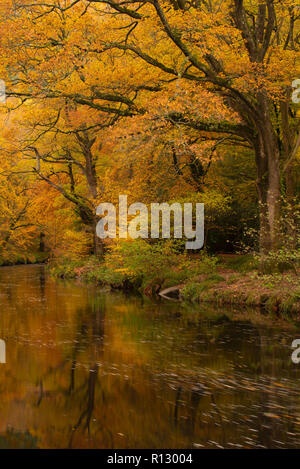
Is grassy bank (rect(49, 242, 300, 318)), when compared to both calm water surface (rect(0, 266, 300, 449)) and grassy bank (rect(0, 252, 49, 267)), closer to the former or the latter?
calm water surface (rect(0, 266, 300, 449))

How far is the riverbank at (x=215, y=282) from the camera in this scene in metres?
14.0

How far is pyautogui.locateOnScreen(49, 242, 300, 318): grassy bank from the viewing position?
14148mm

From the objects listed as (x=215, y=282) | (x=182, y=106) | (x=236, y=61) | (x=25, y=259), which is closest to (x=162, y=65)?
(x=182, y=106)

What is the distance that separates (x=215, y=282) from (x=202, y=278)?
1.09 meters

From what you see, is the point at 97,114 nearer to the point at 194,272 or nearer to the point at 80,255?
the point at 194,272

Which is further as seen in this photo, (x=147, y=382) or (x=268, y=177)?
(x=268, y=177)

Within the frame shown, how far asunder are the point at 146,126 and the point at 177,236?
5.85 metres

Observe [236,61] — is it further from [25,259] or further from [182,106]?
[25,259]

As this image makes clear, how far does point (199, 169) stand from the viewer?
71.9ft

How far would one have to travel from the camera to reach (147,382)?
796 cm

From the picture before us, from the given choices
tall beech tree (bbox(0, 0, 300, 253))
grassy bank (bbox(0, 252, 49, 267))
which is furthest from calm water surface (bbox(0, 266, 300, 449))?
grassy bank (bbox(0, 252, 49, 267))

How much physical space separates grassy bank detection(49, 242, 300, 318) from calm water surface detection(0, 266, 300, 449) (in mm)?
1552

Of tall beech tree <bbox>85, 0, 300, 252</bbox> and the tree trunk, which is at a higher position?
tall beech tree <bbox>85, 0, 300, 252</bbox>
